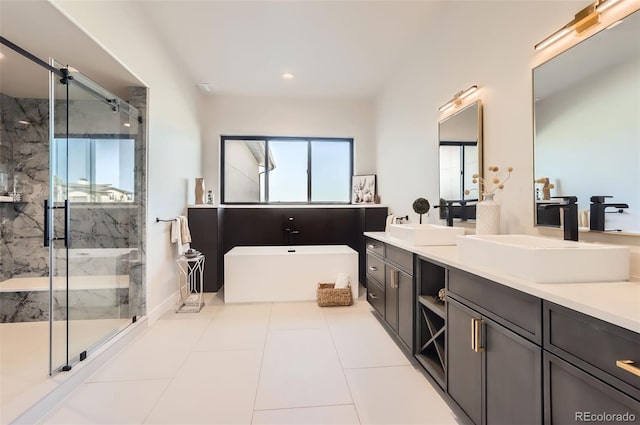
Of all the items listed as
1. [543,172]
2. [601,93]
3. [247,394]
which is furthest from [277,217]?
[601,93]

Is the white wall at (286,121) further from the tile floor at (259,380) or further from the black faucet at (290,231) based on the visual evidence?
the tile floor at (259,380)

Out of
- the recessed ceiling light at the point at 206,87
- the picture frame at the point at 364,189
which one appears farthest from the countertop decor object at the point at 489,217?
the recessed ceiling light at the point at 206,87

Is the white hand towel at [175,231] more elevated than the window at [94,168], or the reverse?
the window at [94,168]

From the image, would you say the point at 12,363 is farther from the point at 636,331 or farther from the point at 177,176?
the point at 636,331

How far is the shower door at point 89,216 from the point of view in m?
2.12

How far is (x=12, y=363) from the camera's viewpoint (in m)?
2.08

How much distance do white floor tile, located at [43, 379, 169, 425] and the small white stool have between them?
4.74 ft

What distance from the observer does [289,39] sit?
10.4 ft

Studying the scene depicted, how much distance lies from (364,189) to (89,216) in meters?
3.61

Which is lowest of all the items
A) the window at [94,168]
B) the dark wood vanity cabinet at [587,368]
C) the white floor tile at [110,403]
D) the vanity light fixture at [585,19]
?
the white floor tile at [110,403]

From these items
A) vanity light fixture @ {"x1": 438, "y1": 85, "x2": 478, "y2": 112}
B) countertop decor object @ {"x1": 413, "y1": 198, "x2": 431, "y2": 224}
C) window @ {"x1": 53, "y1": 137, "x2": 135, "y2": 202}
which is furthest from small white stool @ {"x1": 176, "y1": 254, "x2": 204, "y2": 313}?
vanity light fixture @ {"x1": 438, "y1": 85, "x2": 478, "y2": 112}

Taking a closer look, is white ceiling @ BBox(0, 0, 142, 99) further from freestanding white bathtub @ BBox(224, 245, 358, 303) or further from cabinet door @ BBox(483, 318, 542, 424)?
cabinet door @ BBox(483, 318, 542, 424)

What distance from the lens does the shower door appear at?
2115 mm

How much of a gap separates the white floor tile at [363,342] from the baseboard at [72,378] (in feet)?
5.92
